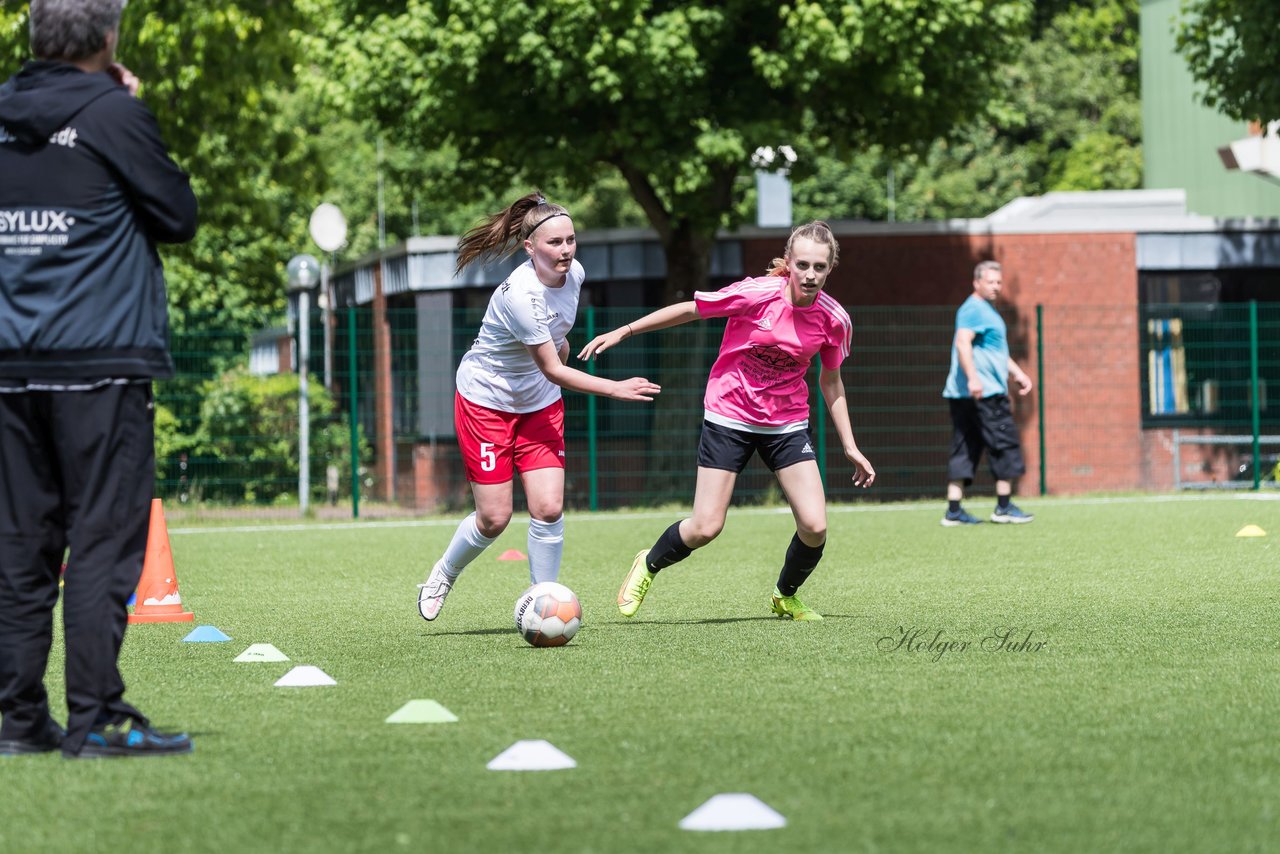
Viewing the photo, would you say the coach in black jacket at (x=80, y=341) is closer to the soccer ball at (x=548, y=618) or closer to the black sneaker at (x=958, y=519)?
the soccer ball at (x=548, y=618)

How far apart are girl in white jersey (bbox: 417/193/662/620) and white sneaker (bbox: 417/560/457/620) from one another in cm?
2

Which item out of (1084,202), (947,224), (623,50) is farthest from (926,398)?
(623,50)

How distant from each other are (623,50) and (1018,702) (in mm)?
13663

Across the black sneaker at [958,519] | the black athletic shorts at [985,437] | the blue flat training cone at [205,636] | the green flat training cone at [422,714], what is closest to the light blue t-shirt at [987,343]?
the black athletic shorts at [985,437]

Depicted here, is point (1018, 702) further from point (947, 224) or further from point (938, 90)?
point (947, 224)

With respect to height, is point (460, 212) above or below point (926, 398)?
above

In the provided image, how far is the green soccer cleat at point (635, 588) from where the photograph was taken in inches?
335

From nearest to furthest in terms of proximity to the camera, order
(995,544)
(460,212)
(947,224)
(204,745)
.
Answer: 1. (204,745)
2. (995,544)
3. (947,224)
4. (460,212)

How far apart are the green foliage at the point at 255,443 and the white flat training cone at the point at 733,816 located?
50.4 feet

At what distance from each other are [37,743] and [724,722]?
194 centimetres

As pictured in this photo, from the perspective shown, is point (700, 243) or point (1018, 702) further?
point (700, 243)

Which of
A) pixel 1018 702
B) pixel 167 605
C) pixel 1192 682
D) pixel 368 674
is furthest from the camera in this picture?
pixel 167 605

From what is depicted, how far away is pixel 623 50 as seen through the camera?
18.5m
